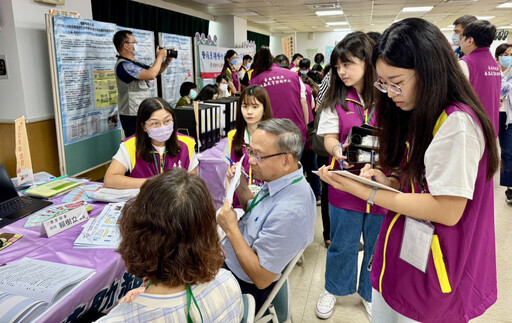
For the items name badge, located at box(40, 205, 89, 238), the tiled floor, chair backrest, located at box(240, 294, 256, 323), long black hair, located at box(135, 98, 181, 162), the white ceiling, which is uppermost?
the white ceiling

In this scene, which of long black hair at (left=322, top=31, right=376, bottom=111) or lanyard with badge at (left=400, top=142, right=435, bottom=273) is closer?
lanyard with badge at (left=400, top=142, right=435, bottom=273)

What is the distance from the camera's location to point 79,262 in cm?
129

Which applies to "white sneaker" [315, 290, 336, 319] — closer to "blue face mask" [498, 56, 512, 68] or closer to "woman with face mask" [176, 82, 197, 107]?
"woman with face mask" [176, 82, 197, 107]

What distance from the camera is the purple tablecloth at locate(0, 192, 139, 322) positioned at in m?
1.15

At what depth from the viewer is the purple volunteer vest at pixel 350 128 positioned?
1879 millimetres

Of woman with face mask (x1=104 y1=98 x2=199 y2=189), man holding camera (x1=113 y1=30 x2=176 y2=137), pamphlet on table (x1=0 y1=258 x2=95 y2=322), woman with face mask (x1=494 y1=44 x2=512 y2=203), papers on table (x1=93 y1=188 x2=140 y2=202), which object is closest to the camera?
pamphlet on table (x1=0 y1=258 x2=95 y2=322)

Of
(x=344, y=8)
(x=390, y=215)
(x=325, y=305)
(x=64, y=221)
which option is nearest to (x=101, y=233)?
(x=64, y=221)

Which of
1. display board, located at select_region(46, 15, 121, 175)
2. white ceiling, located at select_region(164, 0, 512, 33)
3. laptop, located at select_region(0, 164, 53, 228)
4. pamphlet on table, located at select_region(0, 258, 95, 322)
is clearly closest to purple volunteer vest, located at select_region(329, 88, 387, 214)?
pamphlet on table, located at select_region(0, 258, 95, 322)

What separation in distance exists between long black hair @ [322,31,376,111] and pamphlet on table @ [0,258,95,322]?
1428mm

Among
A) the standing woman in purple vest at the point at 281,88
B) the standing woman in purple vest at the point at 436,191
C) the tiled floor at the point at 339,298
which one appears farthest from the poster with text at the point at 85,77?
the standing woman in purple vest at the point at 436,191

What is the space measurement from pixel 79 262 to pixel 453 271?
46.7 inches

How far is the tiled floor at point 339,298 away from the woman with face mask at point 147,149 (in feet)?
3.74

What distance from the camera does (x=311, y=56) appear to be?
52.0 ft

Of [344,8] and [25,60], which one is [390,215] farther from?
[344,8]
